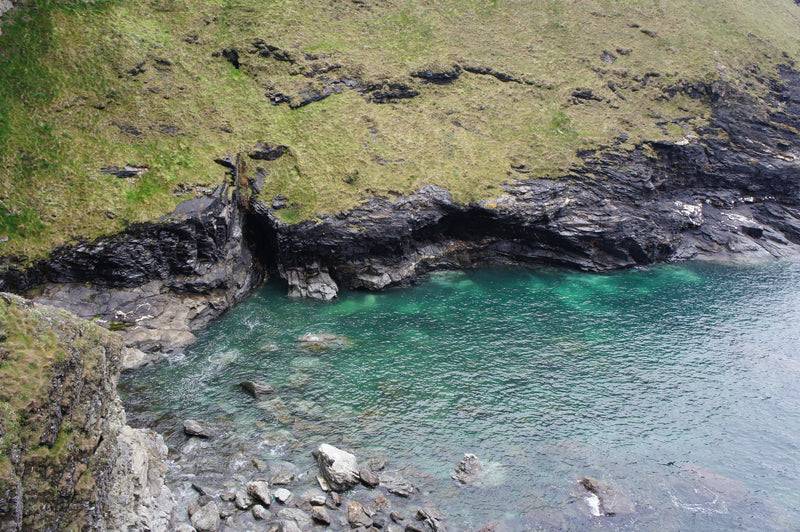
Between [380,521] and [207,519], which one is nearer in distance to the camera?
[207,519]

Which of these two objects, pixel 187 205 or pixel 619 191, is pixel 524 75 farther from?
pixel 187 205

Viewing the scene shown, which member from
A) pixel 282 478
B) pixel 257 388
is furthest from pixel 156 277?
pixel 282 478

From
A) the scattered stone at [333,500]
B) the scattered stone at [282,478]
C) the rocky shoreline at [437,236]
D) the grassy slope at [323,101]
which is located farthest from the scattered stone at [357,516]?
the grassy slope at [323,101]

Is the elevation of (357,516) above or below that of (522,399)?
below

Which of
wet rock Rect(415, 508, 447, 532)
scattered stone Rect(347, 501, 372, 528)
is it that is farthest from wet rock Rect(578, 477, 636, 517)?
scattered stone Rect(347, 501, 372, 528)

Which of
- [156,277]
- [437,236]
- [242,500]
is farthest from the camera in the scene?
[437,236]

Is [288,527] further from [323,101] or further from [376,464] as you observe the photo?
[323,101]

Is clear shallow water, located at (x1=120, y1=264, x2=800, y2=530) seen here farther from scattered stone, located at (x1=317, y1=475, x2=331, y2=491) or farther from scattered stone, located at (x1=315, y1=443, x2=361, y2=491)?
scattered stone, located at (x1=317, y1=475, x2=331, y2=491)
